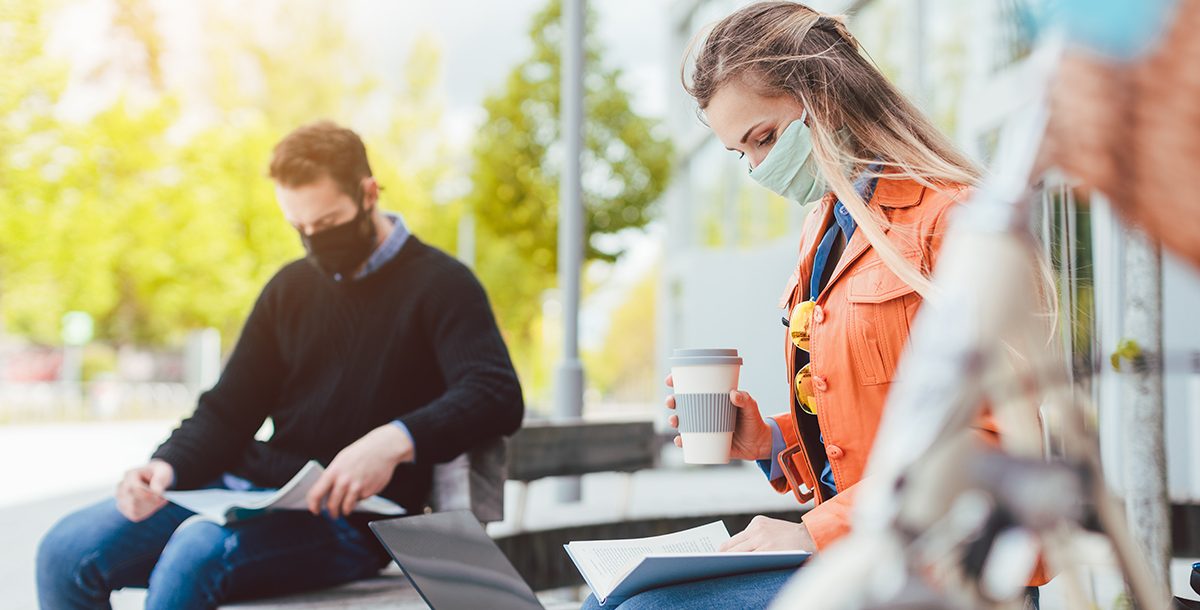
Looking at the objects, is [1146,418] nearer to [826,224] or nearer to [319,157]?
[826,224]

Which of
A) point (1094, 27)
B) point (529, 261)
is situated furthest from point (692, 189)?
point (1094, 27)

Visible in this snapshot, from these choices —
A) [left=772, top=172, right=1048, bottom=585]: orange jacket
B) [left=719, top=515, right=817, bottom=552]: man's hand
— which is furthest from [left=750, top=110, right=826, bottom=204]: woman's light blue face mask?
[left=719, top=515, right=817, bottom=552]: man's hand

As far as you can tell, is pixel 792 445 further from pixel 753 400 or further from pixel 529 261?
pixel 529 261

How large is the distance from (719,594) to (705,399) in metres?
0.37

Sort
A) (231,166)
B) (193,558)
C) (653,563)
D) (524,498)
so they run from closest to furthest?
(653,563) → (193,558) → (524,498) → (231,166)

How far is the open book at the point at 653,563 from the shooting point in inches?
64.2

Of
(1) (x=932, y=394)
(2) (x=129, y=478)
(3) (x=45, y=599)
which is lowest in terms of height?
(3) (x=45, y=599)

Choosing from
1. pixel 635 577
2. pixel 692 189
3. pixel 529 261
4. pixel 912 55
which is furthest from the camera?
pixel 692 189

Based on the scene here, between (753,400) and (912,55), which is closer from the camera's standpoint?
(753,400)

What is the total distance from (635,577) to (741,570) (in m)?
0.18

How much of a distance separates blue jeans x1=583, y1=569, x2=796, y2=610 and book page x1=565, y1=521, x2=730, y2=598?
0.19ft

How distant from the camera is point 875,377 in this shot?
1.78 meters

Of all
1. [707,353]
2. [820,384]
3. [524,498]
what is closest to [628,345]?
[524,498]

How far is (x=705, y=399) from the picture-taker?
1.98 metres
